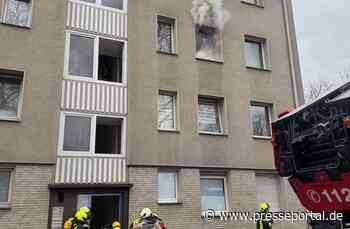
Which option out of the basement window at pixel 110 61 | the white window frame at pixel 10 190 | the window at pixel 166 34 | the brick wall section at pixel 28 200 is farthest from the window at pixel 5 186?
the window at pixel 166 34

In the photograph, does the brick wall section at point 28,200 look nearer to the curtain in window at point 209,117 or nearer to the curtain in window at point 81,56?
the curtain in window at point 81,56

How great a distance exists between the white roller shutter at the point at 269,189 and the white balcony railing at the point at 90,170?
531 cm

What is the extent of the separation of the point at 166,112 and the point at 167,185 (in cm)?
250

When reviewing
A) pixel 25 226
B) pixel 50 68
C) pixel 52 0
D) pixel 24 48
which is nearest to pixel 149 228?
pixel 25 226

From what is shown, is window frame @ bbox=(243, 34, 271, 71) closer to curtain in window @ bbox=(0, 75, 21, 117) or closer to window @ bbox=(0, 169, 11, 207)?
curtain in window @ bbox=(0, 75, 21, 117)

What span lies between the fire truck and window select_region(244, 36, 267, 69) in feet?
33.0

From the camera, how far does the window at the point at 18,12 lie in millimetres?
9844

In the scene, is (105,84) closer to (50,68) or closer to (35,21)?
(50,68)

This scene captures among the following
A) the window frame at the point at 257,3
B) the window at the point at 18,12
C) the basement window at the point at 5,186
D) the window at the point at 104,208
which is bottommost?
the window at the point at 104,208

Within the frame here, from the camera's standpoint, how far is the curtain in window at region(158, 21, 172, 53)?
12177 millimetres

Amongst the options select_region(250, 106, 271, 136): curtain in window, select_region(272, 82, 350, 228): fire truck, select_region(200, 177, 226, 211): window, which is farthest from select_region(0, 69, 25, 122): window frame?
select_region(250, 106, 271, 136): curtain in window

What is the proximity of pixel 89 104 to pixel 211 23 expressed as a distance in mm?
6031

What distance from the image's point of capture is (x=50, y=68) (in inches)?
386

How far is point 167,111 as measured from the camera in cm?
1152
